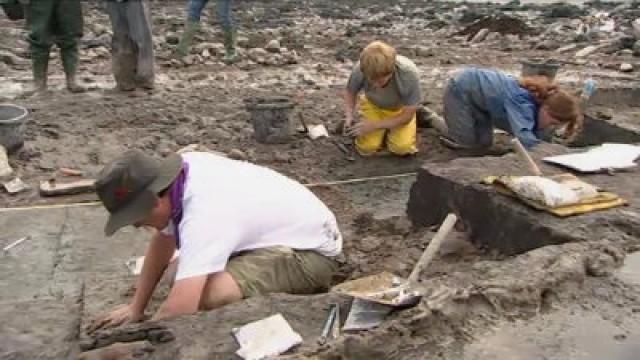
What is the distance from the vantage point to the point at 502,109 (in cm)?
607

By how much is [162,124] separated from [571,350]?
4.90 m

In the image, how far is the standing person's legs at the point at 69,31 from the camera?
8102 mm

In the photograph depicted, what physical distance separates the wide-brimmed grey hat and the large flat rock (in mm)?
1793

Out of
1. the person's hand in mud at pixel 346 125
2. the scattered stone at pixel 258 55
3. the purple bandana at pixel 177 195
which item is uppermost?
the purple bandana at pixel 177 195

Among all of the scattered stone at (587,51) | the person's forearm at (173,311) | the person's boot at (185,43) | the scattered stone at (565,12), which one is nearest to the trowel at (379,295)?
the person's forearm at (173,311)

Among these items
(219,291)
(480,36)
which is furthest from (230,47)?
(219,291)

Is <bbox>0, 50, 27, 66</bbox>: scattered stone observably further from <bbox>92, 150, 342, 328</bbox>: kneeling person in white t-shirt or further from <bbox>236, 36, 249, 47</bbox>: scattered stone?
<bbox>92, 150, 342, 328</bbox>: kneeling person in white t-shirt

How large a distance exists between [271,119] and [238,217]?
3.46 meters

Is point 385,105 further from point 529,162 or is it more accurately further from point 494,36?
point 494,36

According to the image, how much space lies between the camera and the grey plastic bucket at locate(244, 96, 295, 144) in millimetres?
6570

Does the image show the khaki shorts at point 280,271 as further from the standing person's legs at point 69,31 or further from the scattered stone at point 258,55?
the scattered stone at point 258,55

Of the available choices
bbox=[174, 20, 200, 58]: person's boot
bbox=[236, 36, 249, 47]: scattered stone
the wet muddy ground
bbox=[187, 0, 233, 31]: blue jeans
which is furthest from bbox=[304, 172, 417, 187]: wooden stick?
bbox=[236, 36, 249, 47]: scattered stone

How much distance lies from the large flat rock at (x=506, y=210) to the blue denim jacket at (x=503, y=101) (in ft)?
1.40

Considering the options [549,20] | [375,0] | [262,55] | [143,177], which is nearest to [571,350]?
[143,177]
